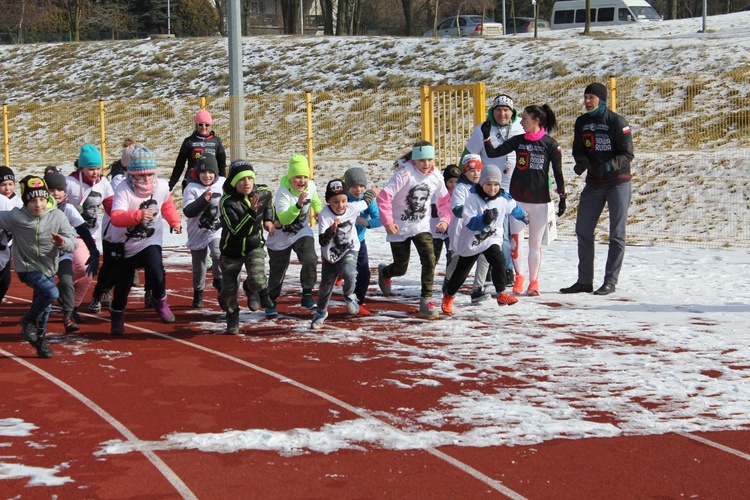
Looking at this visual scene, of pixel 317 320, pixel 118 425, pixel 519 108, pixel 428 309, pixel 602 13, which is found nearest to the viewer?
pixel 118 425

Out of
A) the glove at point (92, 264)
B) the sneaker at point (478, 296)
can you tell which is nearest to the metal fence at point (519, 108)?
the sneaker at point (478, 296)

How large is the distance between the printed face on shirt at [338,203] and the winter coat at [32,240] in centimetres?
242

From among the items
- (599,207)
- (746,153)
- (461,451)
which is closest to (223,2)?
(746,153)

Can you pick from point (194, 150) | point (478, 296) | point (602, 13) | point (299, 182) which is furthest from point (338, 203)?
point (602, 13)

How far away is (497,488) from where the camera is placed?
537 centimetres

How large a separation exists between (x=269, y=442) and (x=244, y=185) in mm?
3826

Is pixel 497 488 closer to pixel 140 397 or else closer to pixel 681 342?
pixel 140 397

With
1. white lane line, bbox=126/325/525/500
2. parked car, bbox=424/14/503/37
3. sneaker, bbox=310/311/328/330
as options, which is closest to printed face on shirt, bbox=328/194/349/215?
sneaker, bbox=310/311/328/330

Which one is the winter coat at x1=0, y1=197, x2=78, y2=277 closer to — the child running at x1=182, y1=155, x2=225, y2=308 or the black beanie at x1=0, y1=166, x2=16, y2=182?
the black beanie at x1=0, y1=166, x2=16, y2=182

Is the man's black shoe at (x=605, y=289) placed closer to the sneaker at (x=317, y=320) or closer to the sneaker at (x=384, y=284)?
the sneaker at (x=384, y=284)

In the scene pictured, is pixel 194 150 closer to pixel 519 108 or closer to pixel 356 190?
pixel 356 190

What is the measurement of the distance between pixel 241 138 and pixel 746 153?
10.0m

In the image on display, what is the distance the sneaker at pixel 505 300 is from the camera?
10.8m

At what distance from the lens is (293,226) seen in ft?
34.2
